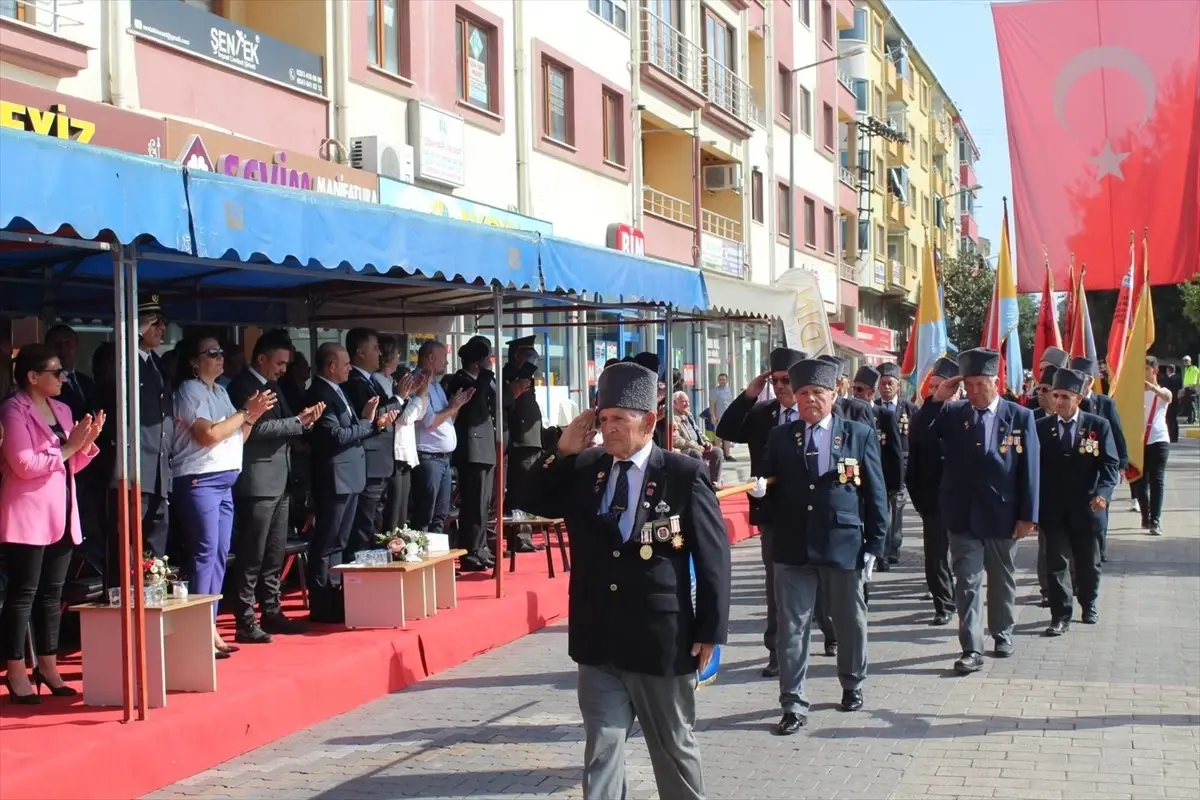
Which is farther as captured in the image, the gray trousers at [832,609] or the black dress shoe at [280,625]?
the black dress shoe at [280,625]

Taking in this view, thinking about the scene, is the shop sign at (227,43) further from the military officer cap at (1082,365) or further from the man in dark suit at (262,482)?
the military officer cap at (1082,365)

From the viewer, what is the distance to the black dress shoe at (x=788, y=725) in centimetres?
733

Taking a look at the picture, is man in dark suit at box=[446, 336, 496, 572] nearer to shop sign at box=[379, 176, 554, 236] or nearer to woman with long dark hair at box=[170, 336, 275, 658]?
woman with long dark hair at box=[170, 336, 275, 658]

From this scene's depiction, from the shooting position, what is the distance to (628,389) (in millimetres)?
5066

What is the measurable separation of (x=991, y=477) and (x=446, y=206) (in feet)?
37.1

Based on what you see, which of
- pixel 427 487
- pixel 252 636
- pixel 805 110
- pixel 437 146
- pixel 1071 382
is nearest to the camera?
pixel 252 636

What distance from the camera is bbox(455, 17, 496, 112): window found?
66.6ft

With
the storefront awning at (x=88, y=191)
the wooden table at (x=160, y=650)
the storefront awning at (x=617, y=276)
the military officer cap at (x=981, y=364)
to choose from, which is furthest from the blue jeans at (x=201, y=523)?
the military officer cap at (x=981, y=364)

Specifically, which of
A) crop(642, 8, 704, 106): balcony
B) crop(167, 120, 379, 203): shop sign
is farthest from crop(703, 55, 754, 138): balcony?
crop(167, 120, 379, 203): shop sign

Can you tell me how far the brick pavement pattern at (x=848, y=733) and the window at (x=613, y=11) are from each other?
56.0 ft

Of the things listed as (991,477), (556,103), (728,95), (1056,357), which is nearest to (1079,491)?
(991,477)

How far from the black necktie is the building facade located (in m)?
7.70

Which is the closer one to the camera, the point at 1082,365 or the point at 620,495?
the point at 620,495

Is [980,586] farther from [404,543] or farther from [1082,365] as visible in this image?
[1082,365]
